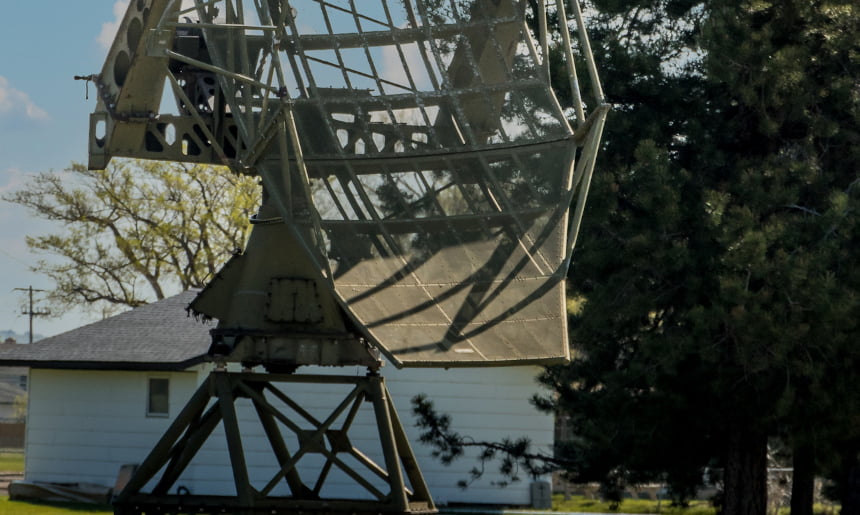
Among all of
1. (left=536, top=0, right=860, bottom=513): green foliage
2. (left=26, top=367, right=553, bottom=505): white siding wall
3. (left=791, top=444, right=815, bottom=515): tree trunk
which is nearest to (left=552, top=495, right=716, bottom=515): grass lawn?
(left=26, top=367, right=553, bottom=505): white siding wall

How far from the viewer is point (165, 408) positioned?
90.5 feet

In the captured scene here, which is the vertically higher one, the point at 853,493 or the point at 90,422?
the point at 90,422

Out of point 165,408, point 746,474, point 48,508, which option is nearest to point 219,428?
point 165,408

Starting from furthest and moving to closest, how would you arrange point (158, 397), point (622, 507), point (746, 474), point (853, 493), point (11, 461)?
point (11, 461)
point (622, 507)
point (158, 397)
point (853, 493)
point (746, 474)

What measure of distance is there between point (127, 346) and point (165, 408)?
144 centimetres

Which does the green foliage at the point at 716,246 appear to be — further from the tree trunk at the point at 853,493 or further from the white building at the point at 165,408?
the white building at the point at 165,408

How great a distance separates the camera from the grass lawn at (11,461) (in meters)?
42.3

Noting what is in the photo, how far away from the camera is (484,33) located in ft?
49.5

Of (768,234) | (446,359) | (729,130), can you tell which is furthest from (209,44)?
(729,130)

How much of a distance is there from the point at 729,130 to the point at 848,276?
3.62 metres

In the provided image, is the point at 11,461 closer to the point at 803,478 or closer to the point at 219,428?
the point at 219,428

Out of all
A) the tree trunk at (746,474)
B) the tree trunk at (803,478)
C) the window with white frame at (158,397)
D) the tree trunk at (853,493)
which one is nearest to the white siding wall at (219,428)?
the window with white frame at (158,397)

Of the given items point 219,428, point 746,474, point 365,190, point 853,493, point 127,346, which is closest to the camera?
point 365,190

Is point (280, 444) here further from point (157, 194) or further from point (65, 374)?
point (157, 194)
